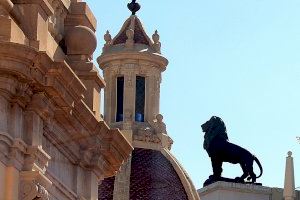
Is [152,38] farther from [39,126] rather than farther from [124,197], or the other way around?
[39,126]

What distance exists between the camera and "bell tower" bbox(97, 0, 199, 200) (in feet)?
248

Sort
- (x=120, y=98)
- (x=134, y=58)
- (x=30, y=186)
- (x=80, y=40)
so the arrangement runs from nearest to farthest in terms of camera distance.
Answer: (x=30, y=186)
(x=80, y=40)
(x=120, y=98)
(x=134, y=58)

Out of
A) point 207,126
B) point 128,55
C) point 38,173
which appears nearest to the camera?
point 38,173

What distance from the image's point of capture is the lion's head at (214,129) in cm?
5906

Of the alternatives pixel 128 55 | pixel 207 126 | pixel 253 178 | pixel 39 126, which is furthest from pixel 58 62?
pixel 128 55

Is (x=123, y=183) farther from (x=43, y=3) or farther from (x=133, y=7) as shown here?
(x=43, y=3)

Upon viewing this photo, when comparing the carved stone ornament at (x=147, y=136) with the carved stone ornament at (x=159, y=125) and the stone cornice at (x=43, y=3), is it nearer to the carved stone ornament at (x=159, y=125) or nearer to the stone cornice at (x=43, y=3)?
the carved stone ornament at (x=159, y=125)

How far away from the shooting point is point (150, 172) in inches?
3086

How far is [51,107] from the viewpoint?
2308 cm

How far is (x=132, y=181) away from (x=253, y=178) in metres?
24.1

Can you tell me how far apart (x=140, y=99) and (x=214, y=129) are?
17.5 m

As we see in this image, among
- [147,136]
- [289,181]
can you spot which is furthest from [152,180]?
[289,181]

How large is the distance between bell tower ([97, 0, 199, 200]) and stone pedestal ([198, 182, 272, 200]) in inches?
911

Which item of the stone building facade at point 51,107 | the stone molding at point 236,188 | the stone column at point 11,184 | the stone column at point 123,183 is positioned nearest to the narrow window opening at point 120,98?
the stone column at point 123,183
